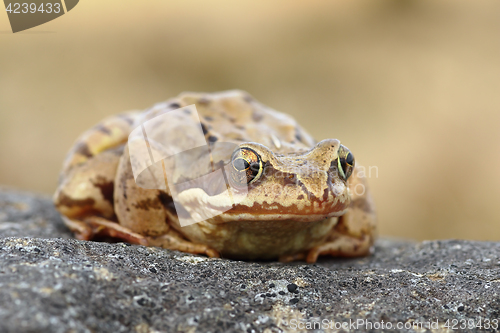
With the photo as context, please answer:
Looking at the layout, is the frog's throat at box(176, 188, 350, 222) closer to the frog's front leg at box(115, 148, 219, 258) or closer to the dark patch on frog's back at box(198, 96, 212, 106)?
the frog's front leg at box(115, 148, 219, 258)

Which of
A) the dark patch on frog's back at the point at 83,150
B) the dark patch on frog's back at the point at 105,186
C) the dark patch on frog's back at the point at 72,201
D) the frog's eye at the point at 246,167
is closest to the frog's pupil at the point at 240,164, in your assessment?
the frog's eye at the point at 246,167

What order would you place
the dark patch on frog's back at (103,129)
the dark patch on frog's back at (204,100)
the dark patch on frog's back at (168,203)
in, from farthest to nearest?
the dark patch on frog's back at (103,129)
the dark patch on frog's back at (204,100)
the dark patch on frog's back at (168,203)

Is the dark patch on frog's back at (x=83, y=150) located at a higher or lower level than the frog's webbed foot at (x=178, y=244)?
higher

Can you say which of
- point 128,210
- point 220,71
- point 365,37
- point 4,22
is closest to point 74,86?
point 4,22

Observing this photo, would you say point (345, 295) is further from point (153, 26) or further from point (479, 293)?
point (153, 26)

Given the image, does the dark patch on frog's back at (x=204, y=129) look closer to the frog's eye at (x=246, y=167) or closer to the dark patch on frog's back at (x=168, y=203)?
the dark patch on frog's back at (x=168, y=203)
